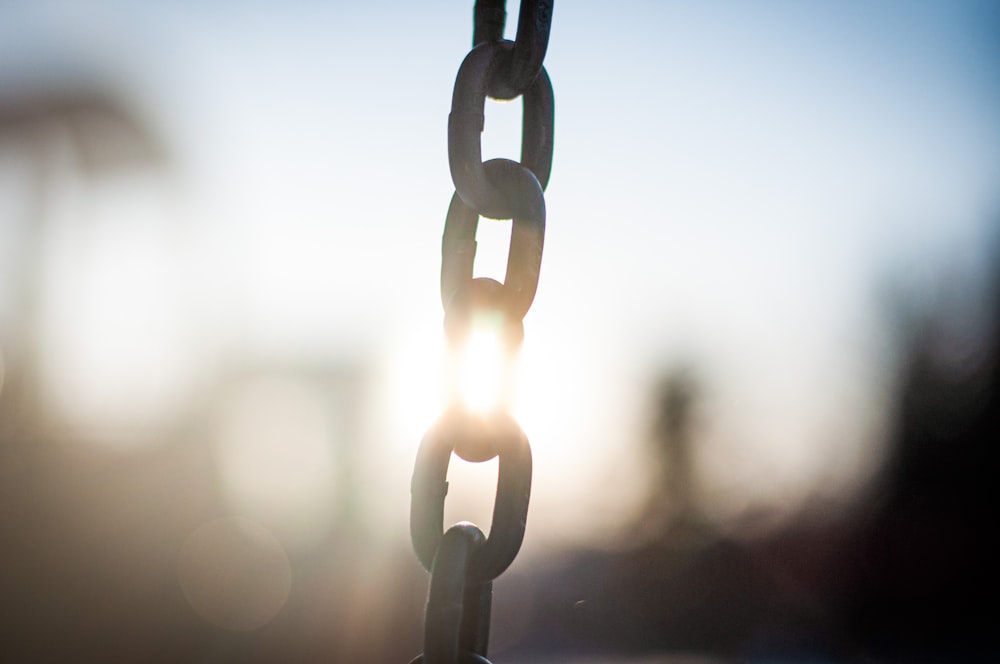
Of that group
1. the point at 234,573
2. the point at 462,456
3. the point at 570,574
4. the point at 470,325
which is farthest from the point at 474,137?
the point at 570,574

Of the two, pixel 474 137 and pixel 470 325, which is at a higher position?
pixel 474 137

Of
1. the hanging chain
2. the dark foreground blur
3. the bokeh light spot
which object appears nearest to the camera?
the hanging chain

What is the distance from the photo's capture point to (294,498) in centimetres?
1184

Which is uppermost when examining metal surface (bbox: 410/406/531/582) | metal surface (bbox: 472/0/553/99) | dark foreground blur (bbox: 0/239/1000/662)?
metal surface (bbox: 472/0/553/99)

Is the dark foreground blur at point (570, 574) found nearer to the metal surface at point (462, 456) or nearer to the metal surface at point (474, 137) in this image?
the metal surface at point (462, 456)

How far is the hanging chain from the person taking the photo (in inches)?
38.6

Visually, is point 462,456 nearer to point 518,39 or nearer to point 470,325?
point 470,325

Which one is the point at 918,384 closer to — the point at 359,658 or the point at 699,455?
the point at 699,455

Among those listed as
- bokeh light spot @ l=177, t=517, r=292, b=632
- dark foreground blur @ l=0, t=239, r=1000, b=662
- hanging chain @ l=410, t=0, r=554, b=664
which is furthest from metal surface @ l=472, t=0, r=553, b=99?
bokeh light spot @ l=177, t=517, r=292, b=632

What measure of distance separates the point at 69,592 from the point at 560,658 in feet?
23.5

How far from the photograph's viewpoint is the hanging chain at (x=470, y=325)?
981mm

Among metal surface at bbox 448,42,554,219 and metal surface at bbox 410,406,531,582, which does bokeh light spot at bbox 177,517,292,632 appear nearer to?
metal surface at bbox 410,406,531,582

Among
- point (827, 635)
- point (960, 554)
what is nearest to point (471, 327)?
point (827, 635)

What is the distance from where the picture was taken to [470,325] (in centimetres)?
104
